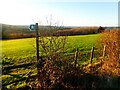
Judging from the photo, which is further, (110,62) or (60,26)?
(110,62)

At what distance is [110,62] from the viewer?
1017 cm

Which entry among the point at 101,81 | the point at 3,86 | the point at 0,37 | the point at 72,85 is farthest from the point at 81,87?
the point at 0,37

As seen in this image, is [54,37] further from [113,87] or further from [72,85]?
[113,87]

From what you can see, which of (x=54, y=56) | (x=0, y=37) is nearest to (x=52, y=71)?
(x=54, y=56)

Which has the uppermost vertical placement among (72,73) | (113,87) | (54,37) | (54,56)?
(54,37)

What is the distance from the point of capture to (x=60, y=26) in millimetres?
8156

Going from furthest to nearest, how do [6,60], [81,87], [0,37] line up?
[0,37]
[6,60]
[81,87]

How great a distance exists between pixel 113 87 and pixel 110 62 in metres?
2.62

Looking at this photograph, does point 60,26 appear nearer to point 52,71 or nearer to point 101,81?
point 52,71

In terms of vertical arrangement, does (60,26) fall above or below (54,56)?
above

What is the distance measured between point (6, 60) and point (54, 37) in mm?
8201

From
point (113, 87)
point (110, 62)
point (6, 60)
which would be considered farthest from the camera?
point (6, 60)

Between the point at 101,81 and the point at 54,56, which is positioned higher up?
the point at 54,56

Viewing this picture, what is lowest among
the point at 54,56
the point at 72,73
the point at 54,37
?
the point at 72,73
